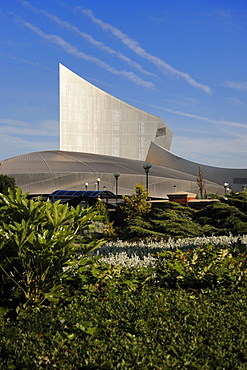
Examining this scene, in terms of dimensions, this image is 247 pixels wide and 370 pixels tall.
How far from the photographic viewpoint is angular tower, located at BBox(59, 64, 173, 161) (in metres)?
72.4

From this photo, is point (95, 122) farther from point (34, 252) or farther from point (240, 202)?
point (34, 252)

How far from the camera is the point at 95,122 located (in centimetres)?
7256

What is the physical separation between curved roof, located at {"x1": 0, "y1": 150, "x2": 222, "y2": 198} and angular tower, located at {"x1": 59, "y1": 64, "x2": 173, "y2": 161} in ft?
35.9

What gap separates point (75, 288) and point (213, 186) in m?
55.1

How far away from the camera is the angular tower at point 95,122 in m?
72.4

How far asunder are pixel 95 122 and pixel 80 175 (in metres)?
21.9

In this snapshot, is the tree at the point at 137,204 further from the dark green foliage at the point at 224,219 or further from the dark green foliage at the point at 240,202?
the dark green foliage at the point at 240,202

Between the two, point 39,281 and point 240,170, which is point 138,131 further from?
point 39,281

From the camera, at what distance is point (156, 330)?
3938 millimetres

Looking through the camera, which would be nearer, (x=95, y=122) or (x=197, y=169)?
(x=197, y=169)

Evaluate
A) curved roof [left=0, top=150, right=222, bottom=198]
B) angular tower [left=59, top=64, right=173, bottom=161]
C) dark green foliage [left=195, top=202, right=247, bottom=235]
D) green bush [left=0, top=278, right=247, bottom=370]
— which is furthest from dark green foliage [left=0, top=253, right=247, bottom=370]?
angular tower [left=59, top=64, right=173, bottom=161]

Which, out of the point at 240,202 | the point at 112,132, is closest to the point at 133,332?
the point at 240,202

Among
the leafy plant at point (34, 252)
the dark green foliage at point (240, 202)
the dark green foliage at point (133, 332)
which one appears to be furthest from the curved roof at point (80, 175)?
Answer: the dark green foliage at point (133, 332)

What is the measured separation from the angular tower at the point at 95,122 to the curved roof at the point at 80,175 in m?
10.9
